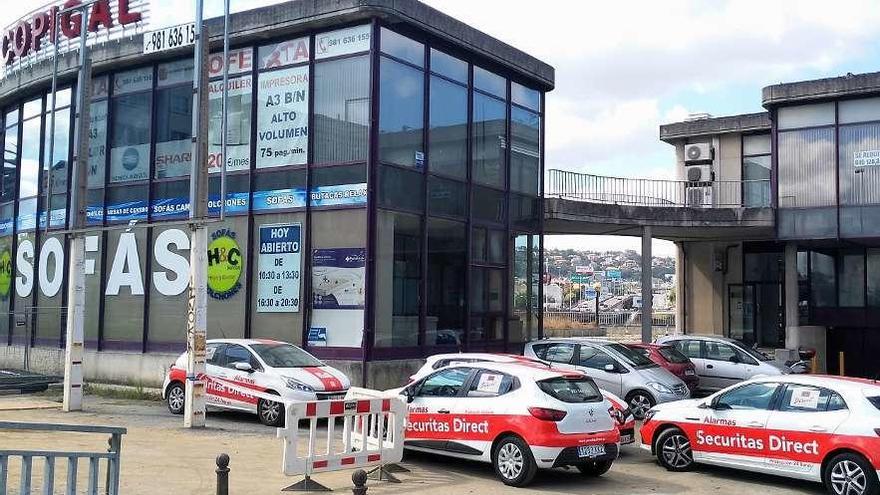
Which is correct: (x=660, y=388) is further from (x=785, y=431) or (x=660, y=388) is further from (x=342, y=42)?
(x=342, y=42)

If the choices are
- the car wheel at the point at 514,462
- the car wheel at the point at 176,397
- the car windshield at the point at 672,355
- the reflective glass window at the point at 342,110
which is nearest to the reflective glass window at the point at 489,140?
the reflective glass window at the point at 342,110

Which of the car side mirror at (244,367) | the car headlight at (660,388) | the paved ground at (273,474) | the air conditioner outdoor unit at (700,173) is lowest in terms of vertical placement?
the paved ground at (273,474)

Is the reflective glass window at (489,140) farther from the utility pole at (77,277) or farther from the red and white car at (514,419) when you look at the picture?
the red and white car at (514,419)

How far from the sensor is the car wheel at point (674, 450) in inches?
474

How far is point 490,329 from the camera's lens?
2197 cm

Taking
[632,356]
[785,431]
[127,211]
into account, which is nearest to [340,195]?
[127,211]

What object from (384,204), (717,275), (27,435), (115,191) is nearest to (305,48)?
(384,204)

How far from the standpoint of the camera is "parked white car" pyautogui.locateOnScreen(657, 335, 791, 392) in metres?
19.9

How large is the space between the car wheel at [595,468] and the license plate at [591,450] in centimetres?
32

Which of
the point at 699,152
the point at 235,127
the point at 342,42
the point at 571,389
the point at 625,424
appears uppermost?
the point at 342,42

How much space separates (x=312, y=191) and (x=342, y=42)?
330 centimetres

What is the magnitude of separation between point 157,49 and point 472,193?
312 inches

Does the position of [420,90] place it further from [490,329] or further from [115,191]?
[115,191]

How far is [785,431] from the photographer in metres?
10.9
